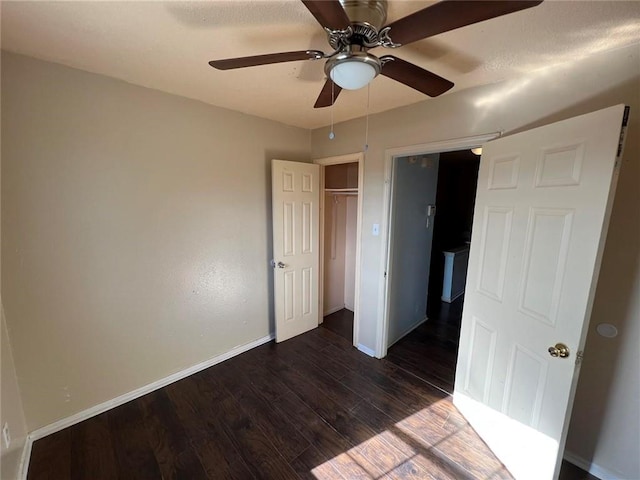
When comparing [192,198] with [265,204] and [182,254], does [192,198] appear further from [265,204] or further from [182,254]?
[265,204]

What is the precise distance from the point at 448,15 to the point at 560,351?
1528 millimetres

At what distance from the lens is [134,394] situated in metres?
2.10

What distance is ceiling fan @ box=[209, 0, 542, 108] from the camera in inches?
31.9

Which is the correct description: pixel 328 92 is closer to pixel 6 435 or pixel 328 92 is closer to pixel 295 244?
pixel 295 244

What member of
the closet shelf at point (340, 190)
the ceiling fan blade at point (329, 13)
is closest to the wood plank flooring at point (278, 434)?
the closet shelf at point (340, 190)

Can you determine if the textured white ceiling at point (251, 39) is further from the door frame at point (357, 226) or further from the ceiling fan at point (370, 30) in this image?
the door frame at point (357, 226)

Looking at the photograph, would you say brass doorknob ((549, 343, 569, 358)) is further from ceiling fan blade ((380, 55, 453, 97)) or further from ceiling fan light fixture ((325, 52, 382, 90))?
ceiling fan light fixture ((325, 52, 382, 90))

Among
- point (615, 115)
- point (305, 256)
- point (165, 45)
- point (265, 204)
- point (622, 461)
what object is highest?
point (165, 45)

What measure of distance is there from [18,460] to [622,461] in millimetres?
3423

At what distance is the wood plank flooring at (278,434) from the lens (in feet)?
5.13

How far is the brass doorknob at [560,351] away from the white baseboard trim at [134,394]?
8.11ft

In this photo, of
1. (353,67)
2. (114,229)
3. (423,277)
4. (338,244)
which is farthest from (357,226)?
(114,229)

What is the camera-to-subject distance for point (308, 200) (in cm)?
297

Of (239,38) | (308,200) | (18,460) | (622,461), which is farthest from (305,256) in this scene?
(622,461)
